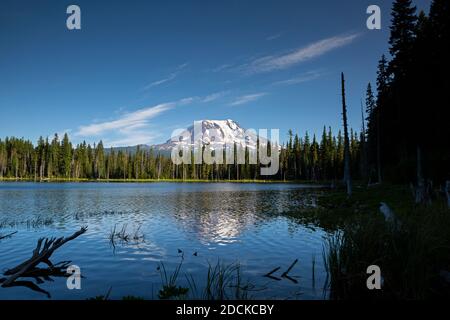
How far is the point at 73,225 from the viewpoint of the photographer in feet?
65.1

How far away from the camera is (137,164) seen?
5197 inches

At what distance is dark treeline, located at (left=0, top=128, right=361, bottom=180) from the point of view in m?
109

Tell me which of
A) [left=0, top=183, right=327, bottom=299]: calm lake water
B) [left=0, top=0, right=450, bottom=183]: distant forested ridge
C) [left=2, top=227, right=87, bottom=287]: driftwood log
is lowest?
[left=0, top=183, right=327, bottom=299]: calm lake water

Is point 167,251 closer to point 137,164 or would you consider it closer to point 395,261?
point 395,261

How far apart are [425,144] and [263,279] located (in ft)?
107

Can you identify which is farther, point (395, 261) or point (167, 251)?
point (167, 251)

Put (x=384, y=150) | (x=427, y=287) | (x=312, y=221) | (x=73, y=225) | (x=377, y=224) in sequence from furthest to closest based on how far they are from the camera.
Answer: (x=384, y=150) → (x=312, y=221) → (x=73, y=225) → (x=377, y=224) → (x=427, y=287)

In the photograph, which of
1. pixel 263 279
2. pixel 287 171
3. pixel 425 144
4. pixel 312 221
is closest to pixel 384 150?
pixel 425 144

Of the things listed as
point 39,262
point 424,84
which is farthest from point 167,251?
point 424,84

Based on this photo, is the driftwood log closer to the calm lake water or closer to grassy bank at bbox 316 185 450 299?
the calm lake water

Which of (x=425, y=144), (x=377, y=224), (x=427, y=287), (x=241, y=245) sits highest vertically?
(x=425, y=144)

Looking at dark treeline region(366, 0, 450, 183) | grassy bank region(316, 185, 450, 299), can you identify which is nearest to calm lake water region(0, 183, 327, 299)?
grassy bank region(316, 185, 450, 299)

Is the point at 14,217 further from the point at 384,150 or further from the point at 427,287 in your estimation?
the point at 384,150

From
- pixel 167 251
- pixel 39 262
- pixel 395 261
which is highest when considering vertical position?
pixel 395 261
